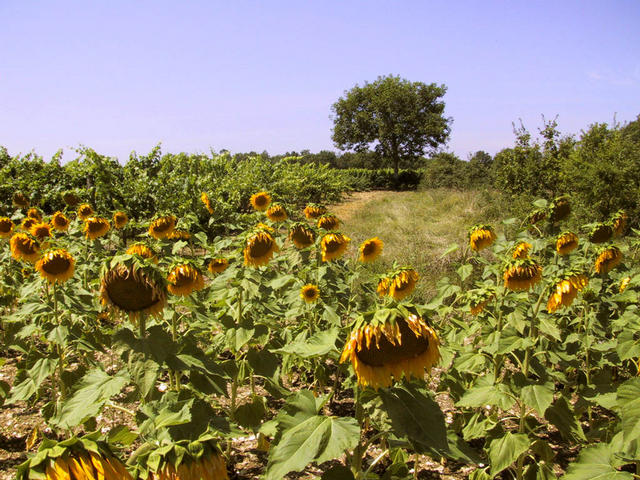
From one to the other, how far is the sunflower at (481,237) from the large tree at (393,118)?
33169 millimetres

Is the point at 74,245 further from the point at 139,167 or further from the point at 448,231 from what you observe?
the point at 448,231

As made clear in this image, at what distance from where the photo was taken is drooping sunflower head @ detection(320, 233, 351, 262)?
3.13 metres

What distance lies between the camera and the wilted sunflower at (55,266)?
2605 millimetres

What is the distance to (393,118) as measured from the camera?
36688 mm

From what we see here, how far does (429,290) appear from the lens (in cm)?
586

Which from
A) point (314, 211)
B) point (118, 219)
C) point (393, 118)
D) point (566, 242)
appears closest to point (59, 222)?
point (118, 219)

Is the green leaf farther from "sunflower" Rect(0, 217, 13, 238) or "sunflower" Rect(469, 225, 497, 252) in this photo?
"sunflower" Rect(0, 217, 13, 238)

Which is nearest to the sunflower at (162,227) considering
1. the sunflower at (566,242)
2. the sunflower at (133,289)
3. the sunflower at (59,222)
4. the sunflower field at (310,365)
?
the sunflower field at (310,365)

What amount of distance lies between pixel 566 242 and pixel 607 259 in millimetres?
296

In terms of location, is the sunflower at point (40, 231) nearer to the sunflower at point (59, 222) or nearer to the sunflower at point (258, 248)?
the sunflower at point (59, 222)

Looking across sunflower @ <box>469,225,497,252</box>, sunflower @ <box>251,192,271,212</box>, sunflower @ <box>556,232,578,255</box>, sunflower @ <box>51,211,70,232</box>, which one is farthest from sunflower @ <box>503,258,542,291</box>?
sunflower @ <box>51,211,70,232</box>

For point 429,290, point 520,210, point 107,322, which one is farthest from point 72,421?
point 520,210

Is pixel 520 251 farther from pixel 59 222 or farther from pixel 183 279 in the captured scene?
pixel 59 222

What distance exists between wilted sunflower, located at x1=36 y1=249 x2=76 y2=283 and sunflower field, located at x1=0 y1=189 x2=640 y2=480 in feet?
0.04
